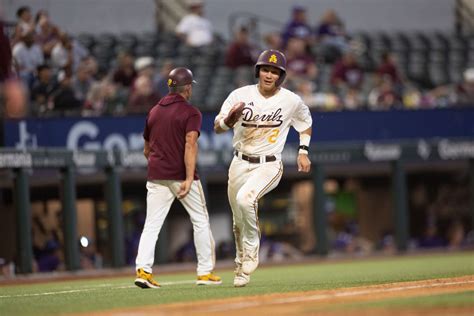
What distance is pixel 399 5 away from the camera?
25.2 meters

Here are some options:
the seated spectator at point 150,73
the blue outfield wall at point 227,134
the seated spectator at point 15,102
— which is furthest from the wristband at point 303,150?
the seated spectator at point 150,73

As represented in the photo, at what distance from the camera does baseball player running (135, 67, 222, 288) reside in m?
9.44

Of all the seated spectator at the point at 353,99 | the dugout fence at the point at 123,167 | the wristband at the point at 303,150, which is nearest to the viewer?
the wristband at the point at 303,150

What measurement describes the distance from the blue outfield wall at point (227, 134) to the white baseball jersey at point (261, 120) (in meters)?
6.29

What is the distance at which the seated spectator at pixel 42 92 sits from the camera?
15.3 metres

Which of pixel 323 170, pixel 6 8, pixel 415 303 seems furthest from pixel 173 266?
pixel 415 303

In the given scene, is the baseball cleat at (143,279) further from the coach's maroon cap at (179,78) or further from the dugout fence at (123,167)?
the dugout fence at (123,167)

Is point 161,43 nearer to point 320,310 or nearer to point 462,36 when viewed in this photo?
point 462,36

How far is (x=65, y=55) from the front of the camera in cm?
1616

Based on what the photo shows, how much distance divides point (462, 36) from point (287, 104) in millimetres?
15019

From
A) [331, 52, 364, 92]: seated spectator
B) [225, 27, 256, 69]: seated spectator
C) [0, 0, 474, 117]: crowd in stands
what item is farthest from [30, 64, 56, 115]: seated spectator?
[331, 52, 364, 92]: seated spectator

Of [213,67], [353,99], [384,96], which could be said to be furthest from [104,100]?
[384,96]

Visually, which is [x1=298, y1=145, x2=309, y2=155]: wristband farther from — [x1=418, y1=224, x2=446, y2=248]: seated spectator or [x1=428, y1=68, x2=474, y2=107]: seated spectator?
[x1=418, y1=224, x2=446, y2=248]: seated spectator

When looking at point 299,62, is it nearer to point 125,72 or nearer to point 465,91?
point 465,91
